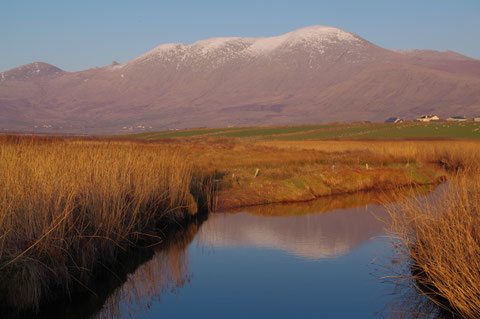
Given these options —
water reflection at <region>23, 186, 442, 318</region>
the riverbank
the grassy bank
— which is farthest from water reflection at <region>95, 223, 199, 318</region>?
the grassy bank

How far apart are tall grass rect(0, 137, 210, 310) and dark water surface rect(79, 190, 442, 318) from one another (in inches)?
36.7

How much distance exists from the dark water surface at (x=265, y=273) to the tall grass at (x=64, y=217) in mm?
933

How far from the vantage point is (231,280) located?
10.4 meters

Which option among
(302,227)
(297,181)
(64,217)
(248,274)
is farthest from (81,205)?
(297,181)

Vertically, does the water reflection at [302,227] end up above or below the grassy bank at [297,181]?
below

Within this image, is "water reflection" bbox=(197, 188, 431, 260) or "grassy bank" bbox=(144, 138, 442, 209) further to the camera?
"grassy bank" bbox=(144, 138, 442, 209)

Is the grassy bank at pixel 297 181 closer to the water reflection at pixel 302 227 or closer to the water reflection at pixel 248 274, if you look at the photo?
the water reflection at pixel 302 227

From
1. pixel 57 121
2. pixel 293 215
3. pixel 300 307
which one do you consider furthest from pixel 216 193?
pixel 57 121

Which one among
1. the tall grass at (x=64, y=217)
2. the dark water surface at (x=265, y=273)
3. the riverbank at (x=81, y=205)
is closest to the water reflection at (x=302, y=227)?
the dark water surface at (x=265, y=273)

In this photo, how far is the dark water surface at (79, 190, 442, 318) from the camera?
29.4 ft

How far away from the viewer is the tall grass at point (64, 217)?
25.4ft

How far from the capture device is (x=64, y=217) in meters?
8.25

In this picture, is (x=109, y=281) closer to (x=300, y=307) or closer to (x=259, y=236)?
(x=300, y=307)

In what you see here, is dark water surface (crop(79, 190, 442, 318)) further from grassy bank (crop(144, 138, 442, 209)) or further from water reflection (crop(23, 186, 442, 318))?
grassy bank (crop(144, 138, 442, 209))
